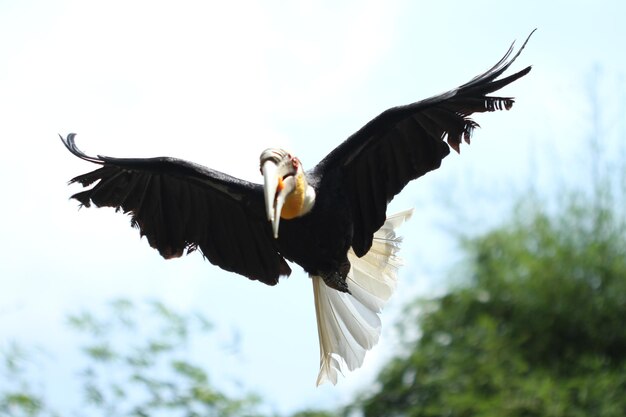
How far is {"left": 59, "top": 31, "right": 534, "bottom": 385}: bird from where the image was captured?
23.7 feet

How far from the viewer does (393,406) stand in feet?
52.7

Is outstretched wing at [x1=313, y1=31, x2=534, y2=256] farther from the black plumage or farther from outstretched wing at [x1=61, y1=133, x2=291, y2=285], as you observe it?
outstretched wing at [x1=61, y1=133, x2=291, y2=285]

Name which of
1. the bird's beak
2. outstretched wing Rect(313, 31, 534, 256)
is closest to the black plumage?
outstretched wing Rect(313, 31, 534, 256)

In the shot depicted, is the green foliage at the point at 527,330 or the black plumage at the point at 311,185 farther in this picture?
the green foliage at the point at 527,330

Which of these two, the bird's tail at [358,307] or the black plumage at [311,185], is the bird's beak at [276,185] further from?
the bird's tail at [358,307]

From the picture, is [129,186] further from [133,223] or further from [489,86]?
[489,86]

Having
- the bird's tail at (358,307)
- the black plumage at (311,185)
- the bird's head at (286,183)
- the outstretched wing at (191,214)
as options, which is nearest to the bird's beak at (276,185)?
the bird's head at (286,183)

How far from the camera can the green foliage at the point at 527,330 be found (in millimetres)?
15930

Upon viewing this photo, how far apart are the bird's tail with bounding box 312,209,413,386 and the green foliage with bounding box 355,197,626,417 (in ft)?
23.3

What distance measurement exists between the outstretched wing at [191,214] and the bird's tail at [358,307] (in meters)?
0.63

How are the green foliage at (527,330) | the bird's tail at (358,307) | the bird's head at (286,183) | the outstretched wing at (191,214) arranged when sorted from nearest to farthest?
the bird's head at (286,183), the outstretched wing at (191,214), the bird's tail at (358,307), the green foliage at (527,330)

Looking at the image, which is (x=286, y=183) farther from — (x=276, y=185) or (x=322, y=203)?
(x=322, y=203)

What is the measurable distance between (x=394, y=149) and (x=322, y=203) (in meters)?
0.51

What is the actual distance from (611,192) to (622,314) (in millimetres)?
1528
